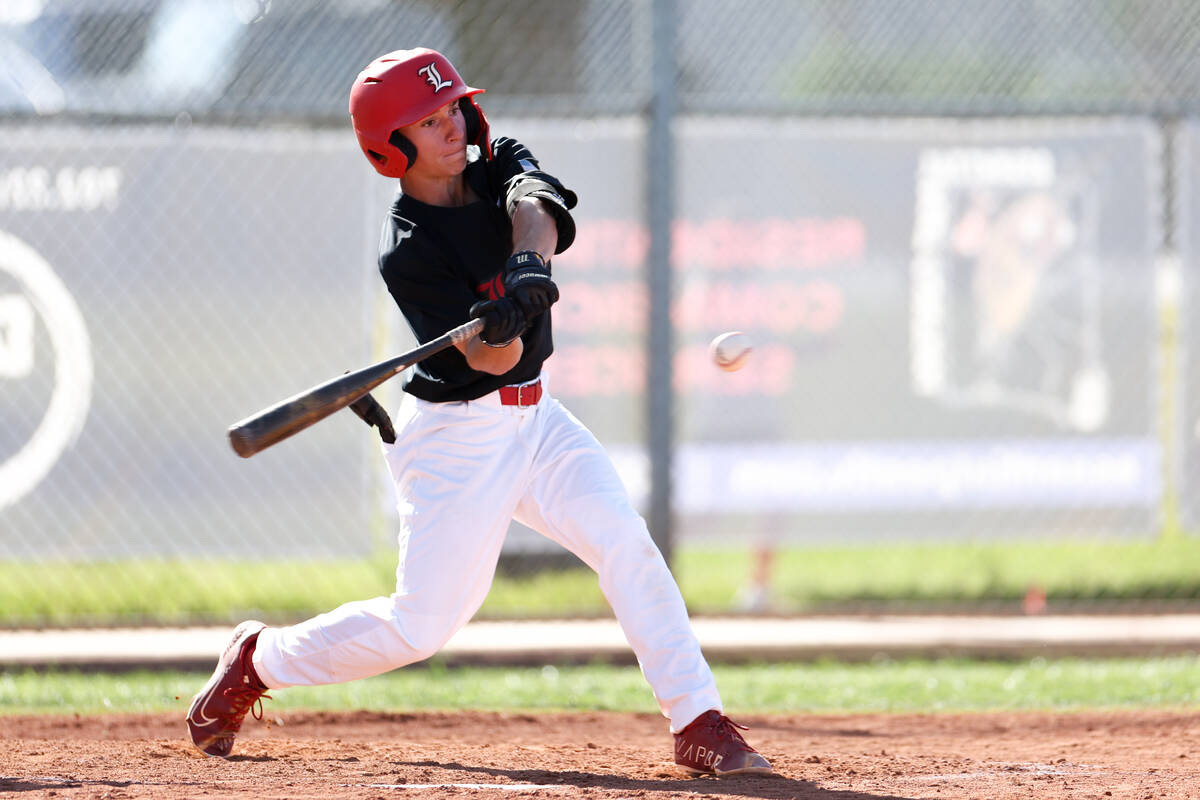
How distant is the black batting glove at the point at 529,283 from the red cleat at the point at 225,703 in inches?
54.9

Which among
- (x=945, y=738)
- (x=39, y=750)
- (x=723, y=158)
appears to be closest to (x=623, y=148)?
(x=723, y=158)

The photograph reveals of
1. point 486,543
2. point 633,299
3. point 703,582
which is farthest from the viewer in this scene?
point 703,582

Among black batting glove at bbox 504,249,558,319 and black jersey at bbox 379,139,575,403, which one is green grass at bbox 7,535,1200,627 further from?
black batting glove at bbox 504,249,558,319

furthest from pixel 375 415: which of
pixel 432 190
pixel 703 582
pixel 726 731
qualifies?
pixel 703 582

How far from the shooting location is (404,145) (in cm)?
369

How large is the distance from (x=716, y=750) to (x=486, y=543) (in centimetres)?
80

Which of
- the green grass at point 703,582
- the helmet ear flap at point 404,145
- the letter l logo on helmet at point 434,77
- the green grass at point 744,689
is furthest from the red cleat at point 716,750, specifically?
the green grass at point 703,582

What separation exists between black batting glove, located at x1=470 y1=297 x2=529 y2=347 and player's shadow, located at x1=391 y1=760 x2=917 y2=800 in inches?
44.9

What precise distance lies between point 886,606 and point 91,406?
153 inches

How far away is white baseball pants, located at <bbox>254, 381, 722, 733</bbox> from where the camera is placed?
12.2ft

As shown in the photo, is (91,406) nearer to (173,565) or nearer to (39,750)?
(173,565)

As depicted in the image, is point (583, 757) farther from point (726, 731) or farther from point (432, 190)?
point (432, 190)

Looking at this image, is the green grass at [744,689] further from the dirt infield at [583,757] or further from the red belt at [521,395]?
the red belt at [521,395]

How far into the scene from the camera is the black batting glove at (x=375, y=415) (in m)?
3.85
